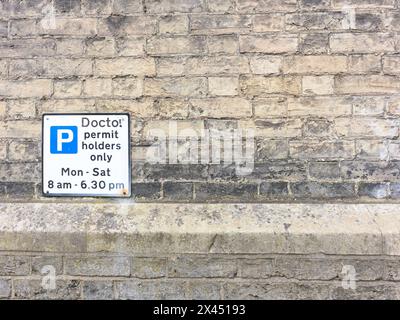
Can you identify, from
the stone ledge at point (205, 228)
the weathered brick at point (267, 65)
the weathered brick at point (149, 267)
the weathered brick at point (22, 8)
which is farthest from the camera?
the weathered brick at point (22, 8)

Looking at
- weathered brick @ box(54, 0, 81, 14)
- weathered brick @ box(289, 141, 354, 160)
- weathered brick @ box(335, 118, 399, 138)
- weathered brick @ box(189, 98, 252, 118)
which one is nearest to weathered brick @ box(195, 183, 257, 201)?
weathered brick @ box(289, 141, 354, 160)

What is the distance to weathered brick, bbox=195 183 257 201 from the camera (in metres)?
2.98

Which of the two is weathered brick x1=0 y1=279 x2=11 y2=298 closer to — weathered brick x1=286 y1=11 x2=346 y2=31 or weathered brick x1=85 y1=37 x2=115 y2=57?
weathered brick x1=85 y1=37 x2=115 y2=57

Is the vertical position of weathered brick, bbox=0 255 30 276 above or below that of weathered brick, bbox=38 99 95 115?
below

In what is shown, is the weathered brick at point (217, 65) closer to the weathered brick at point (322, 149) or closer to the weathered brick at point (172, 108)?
the weathered brick at point (172, 108)

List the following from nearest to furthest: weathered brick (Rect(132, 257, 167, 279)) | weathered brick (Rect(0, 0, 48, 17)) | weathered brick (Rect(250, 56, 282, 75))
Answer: weathered brick (Rect(132, 257, 167, 279)), weathered brick (Rect(250, 56, 282, 75)), weathered brick (Rect(0, 0, 48, 17))

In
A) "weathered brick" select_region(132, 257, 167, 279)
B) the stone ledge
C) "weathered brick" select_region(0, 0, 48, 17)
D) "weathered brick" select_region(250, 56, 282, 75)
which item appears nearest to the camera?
the stone ledge

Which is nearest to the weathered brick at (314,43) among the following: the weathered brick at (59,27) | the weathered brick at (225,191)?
the weathered brick at (225,191)

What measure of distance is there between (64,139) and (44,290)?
3.51ft

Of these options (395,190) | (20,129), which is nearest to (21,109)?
(20,129)

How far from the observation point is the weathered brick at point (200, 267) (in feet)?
9.41

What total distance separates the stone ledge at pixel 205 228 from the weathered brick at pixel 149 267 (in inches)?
2.9

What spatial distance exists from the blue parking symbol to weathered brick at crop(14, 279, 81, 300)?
919 millimetres

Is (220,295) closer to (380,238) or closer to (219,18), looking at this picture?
(380,238)
